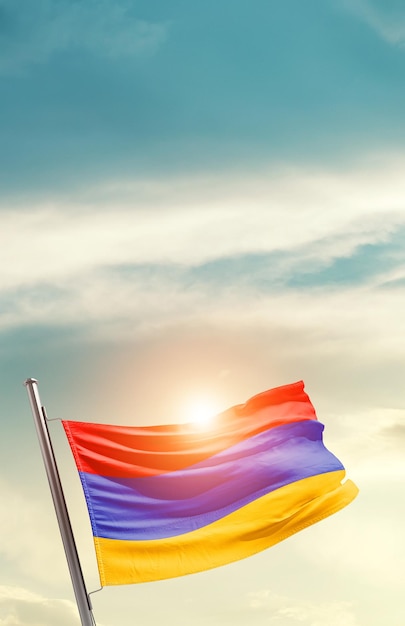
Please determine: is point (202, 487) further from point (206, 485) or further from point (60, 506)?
point (60, 506)

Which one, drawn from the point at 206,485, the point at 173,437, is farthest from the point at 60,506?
the point at 206,485

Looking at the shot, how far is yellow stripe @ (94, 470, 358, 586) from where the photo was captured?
15.1 meters

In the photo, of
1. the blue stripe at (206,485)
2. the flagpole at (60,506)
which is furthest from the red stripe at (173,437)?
the flagpole at (60,506)

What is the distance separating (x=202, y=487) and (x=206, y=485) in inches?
3.4

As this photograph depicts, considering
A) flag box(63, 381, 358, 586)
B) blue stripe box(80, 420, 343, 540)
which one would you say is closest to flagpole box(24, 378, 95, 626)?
flag box(63, 381, 358, 586)

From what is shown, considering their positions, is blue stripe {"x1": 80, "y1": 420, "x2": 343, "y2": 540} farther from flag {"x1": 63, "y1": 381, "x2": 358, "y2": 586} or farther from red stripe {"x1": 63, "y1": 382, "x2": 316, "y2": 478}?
red stripe {"x1": 63, "y1": 382, "x2": 316, "y2": 478}

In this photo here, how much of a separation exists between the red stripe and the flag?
0.02 meters

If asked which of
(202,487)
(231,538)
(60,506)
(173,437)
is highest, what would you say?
(173,437)

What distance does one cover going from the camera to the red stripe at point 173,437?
1603 cm

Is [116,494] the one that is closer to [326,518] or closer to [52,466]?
[52,466]

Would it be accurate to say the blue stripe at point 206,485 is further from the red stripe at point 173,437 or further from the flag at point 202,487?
the red stripe at point 173,437

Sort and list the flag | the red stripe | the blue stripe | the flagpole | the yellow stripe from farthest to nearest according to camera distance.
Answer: the red stripe, the blue stripe, the flag, the yellow stripe, the flagpole

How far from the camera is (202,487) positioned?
55.4 ft

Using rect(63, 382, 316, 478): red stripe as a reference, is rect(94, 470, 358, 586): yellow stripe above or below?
below
